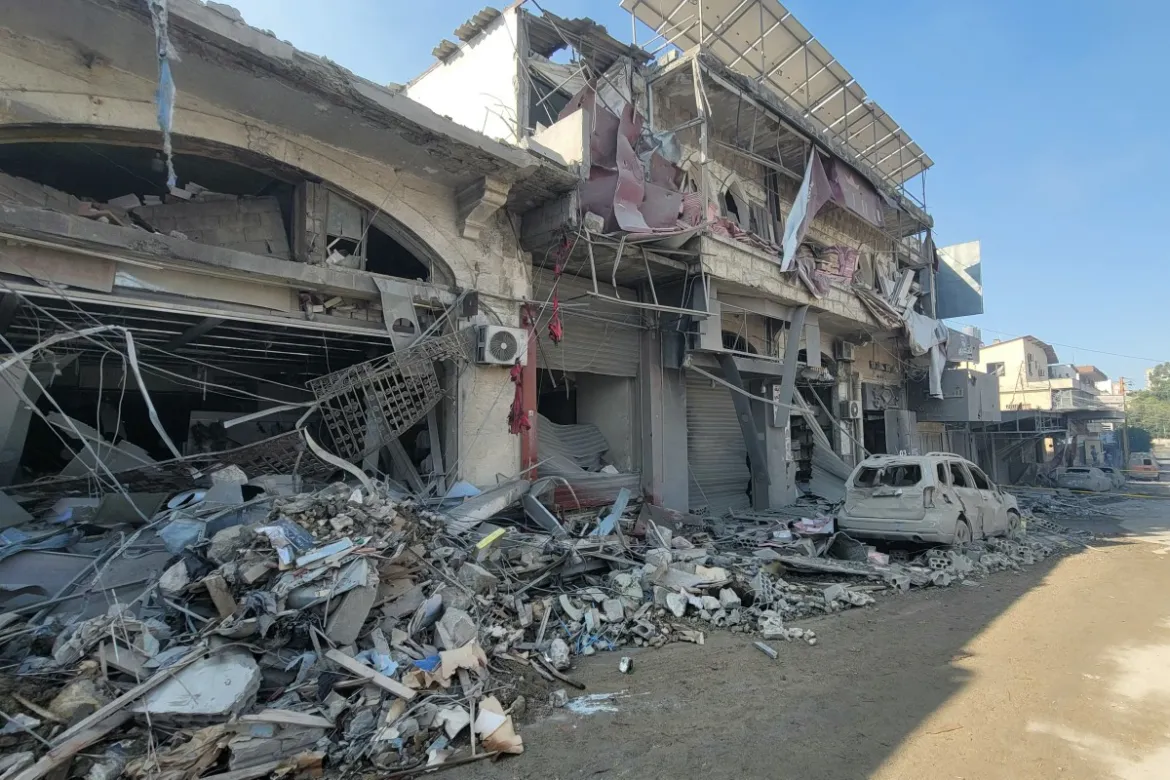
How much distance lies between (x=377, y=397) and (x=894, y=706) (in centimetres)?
566

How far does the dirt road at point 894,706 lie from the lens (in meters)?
3.33

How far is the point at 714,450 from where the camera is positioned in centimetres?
1281

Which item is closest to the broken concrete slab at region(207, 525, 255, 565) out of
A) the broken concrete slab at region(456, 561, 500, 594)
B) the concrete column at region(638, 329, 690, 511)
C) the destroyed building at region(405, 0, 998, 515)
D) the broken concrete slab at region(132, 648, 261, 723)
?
the broken concrete slab at region(132, 648, 261, 723)

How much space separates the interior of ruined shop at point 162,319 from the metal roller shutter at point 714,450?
6.07 m

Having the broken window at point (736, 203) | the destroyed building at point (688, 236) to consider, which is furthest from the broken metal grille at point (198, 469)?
the broken window at point (736, 203)

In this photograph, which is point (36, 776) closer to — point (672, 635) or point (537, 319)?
point (672, 635)

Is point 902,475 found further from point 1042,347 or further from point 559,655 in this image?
point 1042,347

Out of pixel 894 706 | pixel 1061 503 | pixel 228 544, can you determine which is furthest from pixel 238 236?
pixel 1061 503

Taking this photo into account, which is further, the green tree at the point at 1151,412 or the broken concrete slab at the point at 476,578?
the green tree at the point at 1151,412

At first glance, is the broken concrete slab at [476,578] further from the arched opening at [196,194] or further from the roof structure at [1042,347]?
the roof structure at [1042,347]

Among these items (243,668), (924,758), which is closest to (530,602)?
(243,668)

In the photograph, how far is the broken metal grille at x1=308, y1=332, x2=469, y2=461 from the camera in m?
6.47

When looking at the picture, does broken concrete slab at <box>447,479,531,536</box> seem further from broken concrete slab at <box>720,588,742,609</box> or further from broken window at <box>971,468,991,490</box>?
broken window at <box>971,468,991,490</box>

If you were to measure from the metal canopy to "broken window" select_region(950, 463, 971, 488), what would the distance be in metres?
7.84
